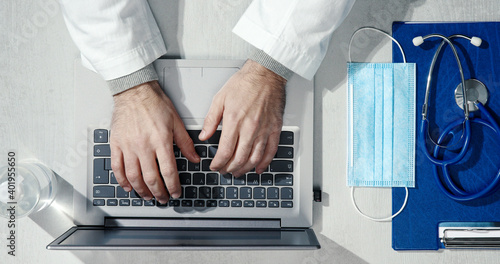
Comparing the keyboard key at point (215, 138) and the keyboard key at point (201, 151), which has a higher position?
the keyboard key at point (215, 138)

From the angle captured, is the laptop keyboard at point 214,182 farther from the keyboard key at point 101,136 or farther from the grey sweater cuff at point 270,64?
the grey sweater cuff at point 270,64

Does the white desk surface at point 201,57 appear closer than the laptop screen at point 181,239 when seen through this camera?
No

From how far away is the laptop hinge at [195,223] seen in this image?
778 millimetres

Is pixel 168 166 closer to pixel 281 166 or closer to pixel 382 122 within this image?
pixel 281 166

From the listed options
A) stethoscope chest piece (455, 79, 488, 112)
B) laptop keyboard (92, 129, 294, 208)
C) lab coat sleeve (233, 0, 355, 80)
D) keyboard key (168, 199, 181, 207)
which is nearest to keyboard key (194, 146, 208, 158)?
laptop keyboard (92, 129, 294, 208)

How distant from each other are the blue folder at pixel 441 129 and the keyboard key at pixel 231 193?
0.33 metres

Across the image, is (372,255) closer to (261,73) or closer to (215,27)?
(261,73)

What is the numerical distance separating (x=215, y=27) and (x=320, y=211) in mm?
437

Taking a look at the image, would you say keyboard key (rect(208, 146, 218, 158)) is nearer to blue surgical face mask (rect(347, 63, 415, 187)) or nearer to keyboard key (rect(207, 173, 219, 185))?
keyboard key (rect(207, 173, 219, 185))

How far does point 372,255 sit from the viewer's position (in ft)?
2.70

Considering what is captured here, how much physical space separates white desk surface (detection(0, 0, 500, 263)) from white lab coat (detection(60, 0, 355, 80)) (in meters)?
0.08

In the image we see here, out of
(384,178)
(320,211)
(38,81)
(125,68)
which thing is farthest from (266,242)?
(38,81)

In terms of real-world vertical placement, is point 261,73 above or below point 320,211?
above

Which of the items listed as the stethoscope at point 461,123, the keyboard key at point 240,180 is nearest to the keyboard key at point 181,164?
the keyboard key at point 240,180
